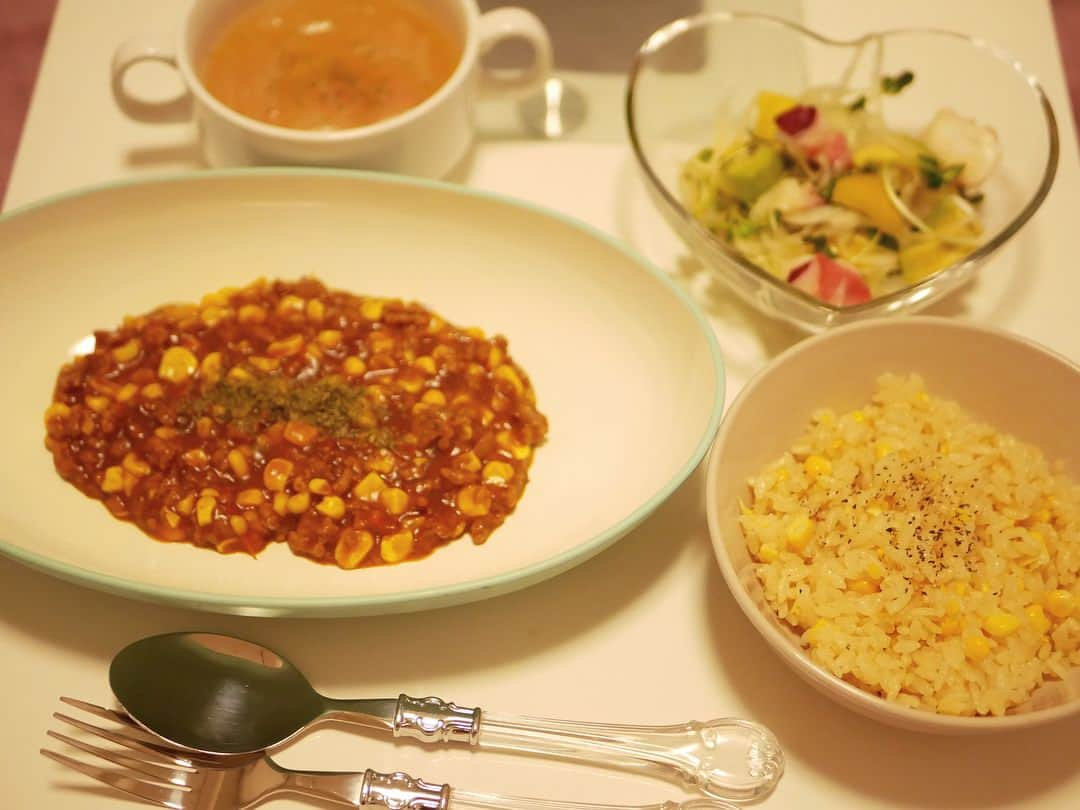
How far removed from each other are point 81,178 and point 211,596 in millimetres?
1432

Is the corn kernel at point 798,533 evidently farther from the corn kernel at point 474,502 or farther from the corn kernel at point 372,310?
the corn kernel at point 372,310

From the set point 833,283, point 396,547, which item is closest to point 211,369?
point 396,547

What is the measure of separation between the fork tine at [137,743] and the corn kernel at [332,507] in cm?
50

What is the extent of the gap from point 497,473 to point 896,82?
4.86ft

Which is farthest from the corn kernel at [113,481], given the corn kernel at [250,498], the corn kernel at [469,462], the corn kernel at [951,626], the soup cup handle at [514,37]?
the corn kernel at [951,626]

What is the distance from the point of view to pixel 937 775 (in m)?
1.68

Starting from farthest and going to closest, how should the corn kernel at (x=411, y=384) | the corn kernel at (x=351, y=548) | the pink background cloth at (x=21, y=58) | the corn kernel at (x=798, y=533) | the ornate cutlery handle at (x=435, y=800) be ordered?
the pink background cloth at (x=21, y=58) → the corn kernel at (x=411, y=384) → the corn kernel at (x=351, y=548) → the corn kernel at (x=798, y=533) → the ornate cutlery handle at (x=435, y=800)

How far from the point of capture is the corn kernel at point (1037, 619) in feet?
5.34

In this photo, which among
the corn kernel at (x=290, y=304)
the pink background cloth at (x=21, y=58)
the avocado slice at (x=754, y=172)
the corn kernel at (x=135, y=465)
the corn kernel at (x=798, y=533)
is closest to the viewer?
the corn kernel at (x=798, y=533)

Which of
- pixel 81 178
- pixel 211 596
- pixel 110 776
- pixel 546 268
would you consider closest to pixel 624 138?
pixel 546 268

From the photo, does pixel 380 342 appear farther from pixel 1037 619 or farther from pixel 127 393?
pixel 1037 619

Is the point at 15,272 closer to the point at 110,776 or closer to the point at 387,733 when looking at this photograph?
the point at 110,776

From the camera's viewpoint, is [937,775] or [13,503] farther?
[13,503]

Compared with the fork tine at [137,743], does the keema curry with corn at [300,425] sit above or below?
above
